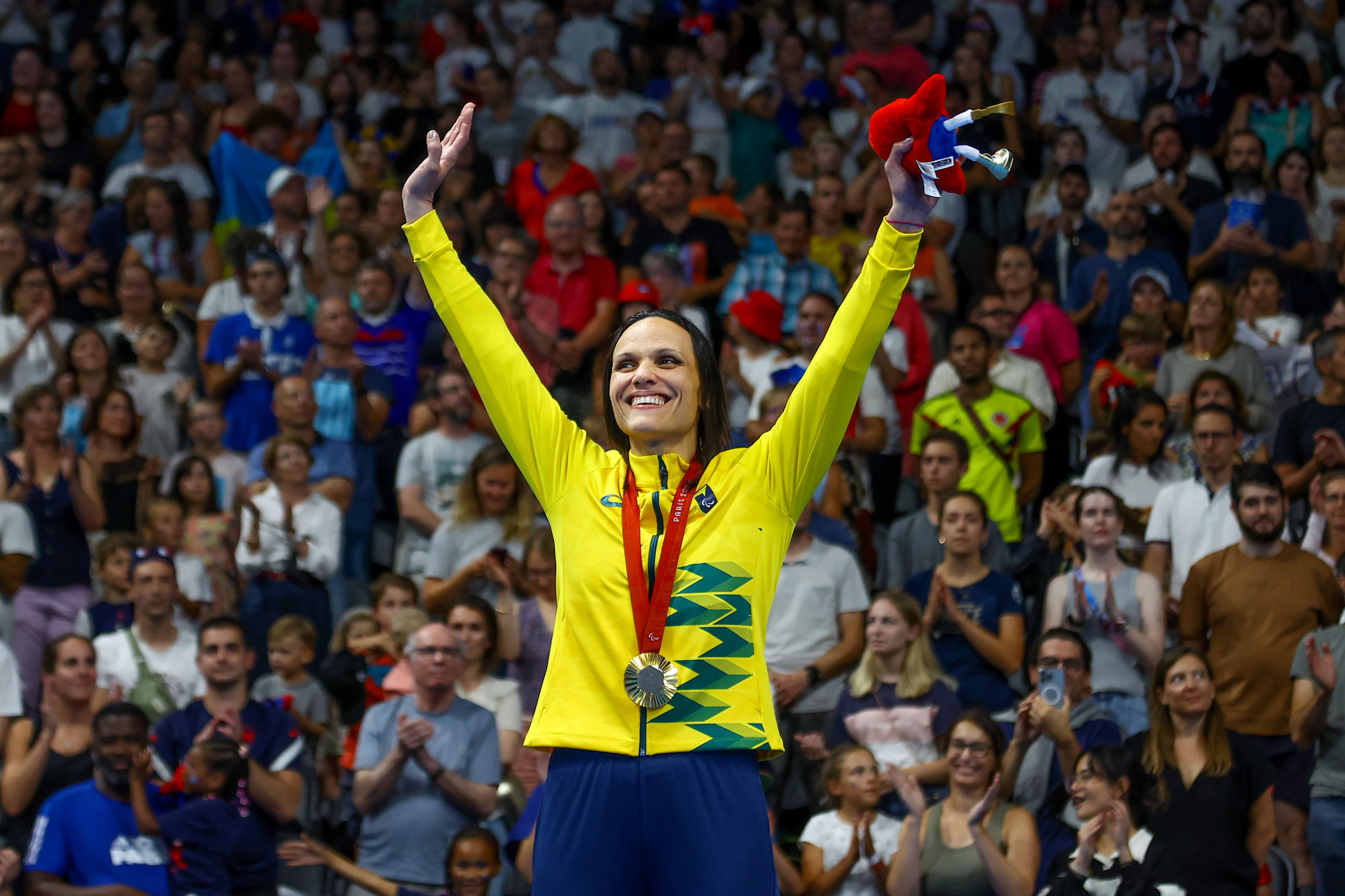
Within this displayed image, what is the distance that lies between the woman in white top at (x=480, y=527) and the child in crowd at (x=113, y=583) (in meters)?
1.37

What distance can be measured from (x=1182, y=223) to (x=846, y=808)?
544 cm

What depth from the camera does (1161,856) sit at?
6191 millimetres

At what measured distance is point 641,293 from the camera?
9.52m

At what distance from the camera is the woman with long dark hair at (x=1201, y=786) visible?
20.4ft

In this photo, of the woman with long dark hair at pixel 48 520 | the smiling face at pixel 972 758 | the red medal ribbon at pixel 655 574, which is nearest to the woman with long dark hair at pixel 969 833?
the smiling face at pixel 972 758

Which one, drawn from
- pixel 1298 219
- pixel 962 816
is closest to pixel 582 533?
pixel 962 816

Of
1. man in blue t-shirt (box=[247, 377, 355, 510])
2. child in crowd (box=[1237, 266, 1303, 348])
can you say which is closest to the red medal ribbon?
man in blue t-shirt (box=[247, 377, 355, 510])

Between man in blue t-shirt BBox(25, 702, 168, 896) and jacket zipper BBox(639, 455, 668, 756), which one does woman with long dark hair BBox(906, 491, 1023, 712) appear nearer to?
man in blue t-shirt BBox(25, 702, 168, 896)

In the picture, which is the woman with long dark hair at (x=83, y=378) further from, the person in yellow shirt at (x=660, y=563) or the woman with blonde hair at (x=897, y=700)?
the person in yellow shirt at (x=660, y=563)

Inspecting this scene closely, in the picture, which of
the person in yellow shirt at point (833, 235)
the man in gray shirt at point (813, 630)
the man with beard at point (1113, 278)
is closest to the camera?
the man in gray shirt at point (813, 630)

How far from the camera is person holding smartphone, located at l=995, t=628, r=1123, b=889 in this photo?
6.55 metres

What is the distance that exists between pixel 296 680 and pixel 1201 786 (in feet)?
12.4

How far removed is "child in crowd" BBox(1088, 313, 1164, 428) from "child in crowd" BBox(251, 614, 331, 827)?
419 centimetres

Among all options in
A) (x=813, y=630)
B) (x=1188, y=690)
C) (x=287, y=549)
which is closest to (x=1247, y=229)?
(x=813, y=630)
